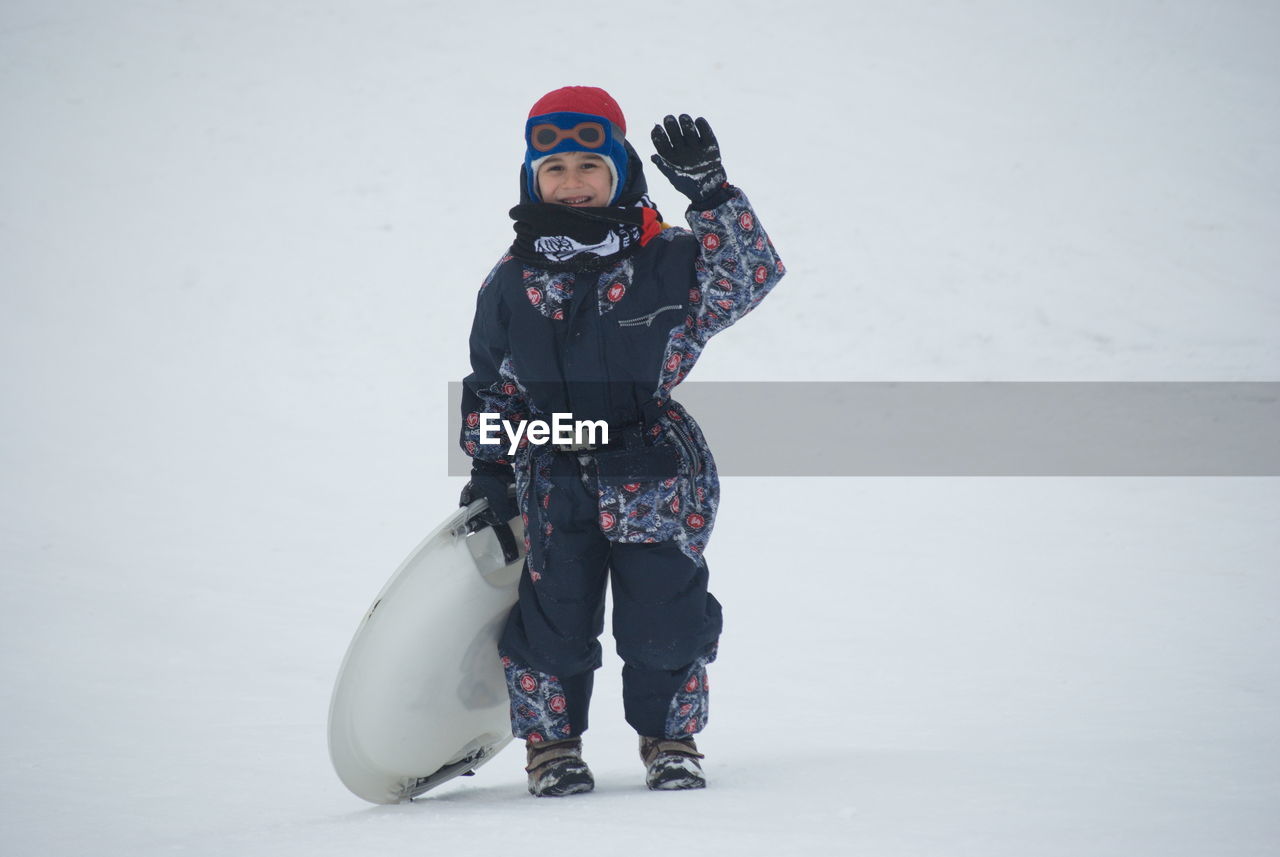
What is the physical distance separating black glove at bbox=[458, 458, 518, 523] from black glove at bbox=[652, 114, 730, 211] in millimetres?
612

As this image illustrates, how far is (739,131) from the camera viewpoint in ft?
29.4

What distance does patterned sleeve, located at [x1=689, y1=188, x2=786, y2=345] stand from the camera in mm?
1986

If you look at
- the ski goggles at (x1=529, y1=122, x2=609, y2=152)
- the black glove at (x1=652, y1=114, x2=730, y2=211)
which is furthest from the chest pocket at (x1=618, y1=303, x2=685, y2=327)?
the ski goggles at (x1=529, y1=122, x2=609, y2=152)

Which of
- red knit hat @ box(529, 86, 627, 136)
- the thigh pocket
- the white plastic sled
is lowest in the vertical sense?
the white plastic sled

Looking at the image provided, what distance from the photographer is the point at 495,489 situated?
221cm

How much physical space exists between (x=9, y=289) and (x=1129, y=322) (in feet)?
21.6

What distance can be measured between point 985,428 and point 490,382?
4218 mm

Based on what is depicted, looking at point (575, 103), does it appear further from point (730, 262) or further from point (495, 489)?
point (495, 489)

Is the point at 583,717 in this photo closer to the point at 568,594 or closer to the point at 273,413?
the point at 568,594

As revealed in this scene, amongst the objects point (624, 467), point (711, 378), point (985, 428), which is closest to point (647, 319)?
point (624, 467)

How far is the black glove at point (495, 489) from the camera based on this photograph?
220cm

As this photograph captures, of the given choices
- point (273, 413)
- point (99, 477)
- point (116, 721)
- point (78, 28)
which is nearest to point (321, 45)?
point (78, 28)

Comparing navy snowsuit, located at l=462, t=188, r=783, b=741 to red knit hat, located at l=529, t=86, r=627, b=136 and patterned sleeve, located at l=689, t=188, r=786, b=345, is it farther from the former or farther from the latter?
red knit hat, located at l=529, t=86, r=627, b=136

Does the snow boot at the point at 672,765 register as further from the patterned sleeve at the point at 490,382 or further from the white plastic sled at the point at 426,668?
the patterned sleeve at the point at 490,382
